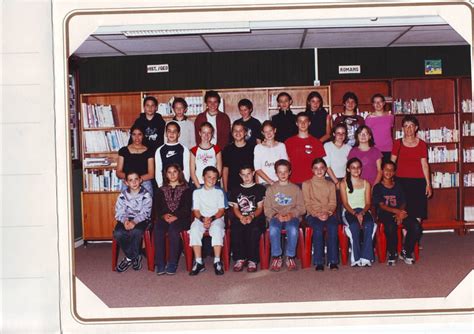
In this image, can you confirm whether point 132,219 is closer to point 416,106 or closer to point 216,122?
point 216,122

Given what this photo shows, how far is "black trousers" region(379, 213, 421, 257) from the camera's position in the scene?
5961mm

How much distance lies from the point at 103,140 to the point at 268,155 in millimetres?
2680

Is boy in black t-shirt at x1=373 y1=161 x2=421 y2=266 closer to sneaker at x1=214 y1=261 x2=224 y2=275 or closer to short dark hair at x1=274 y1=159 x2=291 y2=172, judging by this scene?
short dark hair at x1=274 y1=159 x2=291 y2=172

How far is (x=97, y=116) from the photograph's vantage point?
7.83m

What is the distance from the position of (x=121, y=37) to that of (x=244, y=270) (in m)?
3.05

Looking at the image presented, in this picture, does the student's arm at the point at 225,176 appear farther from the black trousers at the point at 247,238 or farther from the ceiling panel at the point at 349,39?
the ceiling panel at the point at 349,39

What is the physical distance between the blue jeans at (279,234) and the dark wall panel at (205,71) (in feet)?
9.45

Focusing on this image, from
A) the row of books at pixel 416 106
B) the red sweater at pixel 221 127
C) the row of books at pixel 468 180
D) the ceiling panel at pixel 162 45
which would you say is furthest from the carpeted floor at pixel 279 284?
the ceiling panel at pixel 162 45

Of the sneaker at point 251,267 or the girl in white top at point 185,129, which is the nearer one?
the sneaker at point 251,267

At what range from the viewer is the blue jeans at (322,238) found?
229 inches

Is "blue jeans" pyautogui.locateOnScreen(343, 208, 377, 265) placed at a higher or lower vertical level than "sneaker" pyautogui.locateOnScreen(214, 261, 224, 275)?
higher

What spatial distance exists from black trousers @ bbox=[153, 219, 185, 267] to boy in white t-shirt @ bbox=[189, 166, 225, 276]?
0.14 meters

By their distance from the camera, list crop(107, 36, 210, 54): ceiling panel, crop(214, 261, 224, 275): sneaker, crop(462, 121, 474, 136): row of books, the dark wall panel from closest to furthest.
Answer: crop(214, 261, 224, 275): sneaker, crop(107, 36, 210, 54): ceiling panel, crop(462, 121, 474, 136): row of books, the dark wall panel

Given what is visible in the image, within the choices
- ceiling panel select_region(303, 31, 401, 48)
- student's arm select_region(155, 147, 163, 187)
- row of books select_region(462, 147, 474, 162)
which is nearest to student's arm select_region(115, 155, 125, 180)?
student's arm select_region(155, 147, 163, 187)
